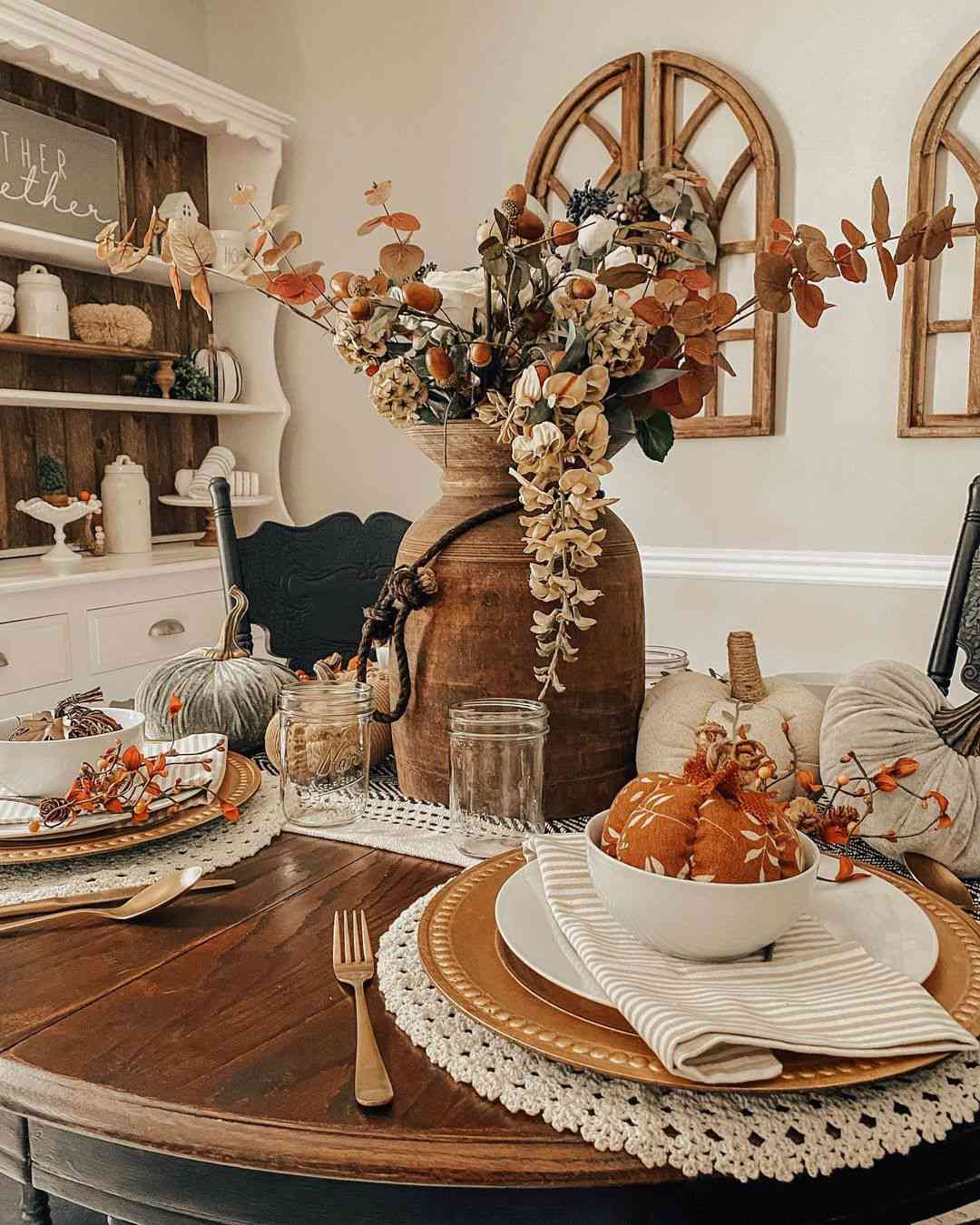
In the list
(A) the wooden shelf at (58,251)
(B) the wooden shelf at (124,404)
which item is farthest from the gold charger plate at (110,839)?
(B) the wooden shelf at (124,404)

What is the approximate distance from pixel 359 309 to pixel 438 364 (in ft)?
0.31

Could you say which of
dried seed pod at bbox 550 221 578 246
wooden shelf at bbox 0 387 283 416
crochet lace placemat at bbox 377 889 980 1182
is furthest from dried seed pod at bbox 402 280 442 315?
wooden shelf at bbox 0 387 283 416

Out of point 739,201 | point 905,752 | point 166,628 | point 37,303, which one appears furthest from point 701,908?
point 37,303

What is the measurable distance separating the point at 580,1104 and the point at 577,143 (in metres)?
2.87

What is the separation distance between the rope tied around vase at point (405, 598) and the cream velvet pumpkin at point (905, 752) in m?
0.34

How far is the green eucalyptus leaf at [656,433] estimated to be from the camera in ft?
3.16

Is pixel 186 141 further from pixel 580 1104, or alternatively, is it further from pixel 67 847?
pixel 580 1104

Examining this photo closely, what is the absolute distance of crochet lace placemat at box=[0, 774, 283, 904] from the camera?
786mm

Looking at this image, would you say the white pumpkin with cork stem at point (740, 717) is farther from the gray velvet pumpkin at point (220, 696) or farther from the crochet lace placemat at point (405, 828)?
the gray velvet pumpkin at point (220, 696)

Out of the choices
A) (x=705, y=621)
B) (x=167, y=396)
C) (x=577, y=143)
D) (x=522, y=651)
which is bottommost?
(x=705, y=621)

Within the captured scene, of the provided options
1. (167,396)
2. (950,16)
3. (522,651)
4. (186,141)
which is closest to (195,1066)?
(522,651)

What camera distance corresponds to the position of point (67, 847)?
827 millimetres

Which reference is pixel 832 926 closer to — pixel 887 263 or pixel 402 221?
pixel 887 263

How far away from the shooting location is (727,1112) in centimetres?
49
